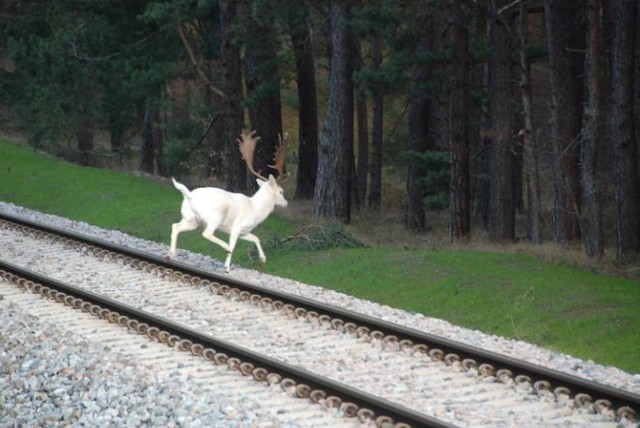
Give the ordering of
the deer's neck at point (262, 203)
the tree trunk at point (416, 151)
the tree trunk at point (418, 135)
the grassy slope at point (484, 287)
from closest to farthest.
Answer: the grassy slope at point (484, 287) < the deer's neck at point (262, 203) < the tree trunk at point (418, 135) < the tree trunk at point (416, 151)

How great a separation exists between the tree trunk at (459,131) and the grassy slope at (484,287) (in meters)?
4.26

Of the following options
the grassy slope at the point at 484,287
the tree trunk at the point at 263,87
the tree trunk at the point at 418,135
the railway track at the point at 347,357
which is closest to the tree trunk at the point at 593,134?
the grassy slope at the point at 484,287

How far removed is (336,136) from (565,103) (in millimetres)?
5543

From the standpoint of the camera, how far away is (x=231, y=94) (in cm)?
→ 2866

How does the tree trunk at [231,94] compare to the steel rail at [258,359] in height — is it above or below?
→ above

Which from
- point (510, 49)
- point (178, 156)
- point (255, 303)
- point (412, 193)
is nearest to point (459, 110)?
point (510, 49)

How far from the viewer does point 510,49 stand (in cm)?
2605

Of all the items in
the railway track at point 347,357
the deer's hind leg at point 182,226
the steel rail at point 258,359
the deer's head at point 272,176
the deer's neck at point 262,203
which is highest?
the deer's head at point 272,176

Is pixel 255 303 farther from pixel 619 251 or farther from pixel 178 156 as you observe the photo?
pixel 178 156

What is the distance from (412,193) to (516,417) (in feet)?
81.0

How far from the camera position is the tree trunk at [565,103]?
24953 millimetres

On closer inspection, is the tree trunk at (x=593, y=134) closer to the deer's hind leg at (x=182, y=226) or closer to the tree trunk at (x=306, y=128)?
the deer's hind leg at (x=182, y=226)

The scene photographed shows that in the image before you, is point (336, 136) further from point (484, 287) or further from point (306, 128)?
point (484, 287)

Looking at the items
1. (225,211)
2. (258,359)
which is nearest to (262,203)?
(225,211)
